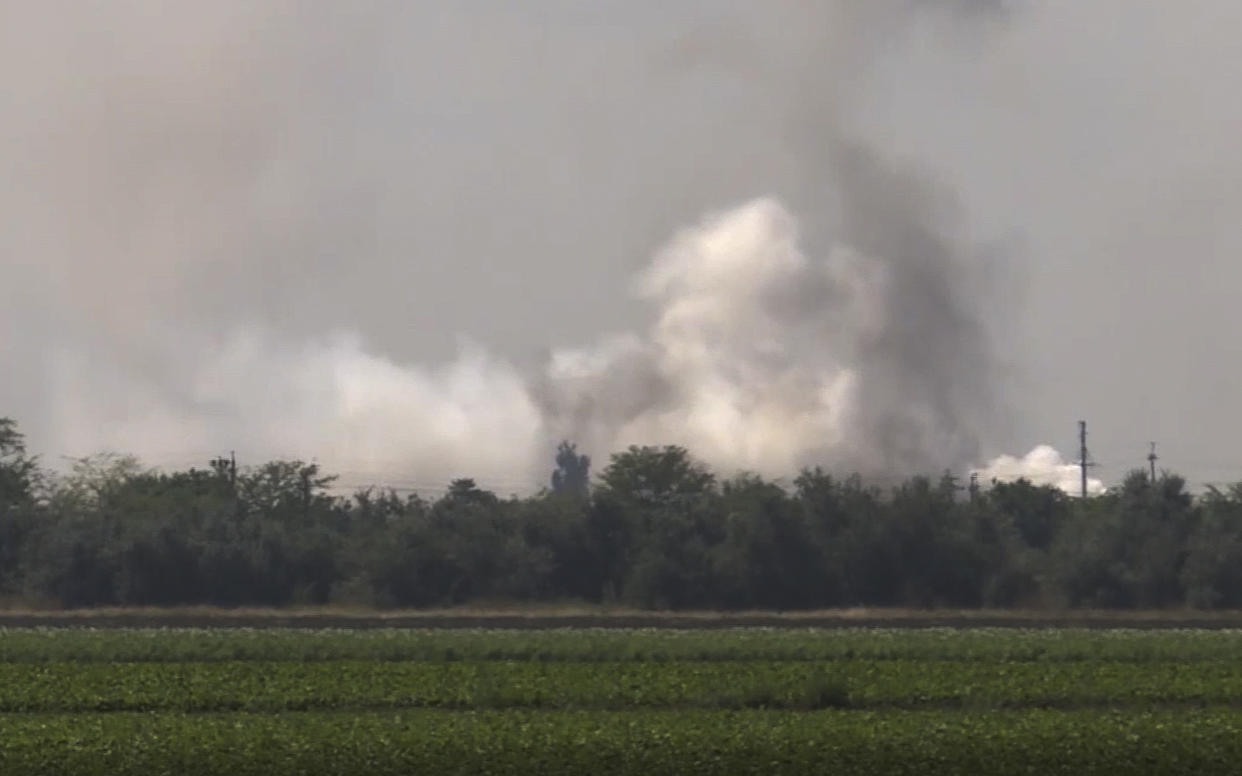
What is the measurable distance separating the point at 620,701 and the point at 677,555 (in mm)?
46511

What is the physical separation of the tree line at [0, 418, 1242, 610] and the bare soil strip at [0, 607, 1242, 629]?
2.26 metres

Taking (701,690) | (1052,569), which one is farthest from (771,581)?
(701,690)

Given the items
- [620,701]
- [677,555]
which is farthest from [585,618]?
[620,701]

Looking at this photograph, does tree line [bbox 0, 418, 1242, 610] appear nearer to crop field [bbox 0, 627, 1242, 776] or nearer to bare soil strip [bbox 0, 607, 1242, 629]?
bare soil strip [bbox 0, 607, 1242, 629]

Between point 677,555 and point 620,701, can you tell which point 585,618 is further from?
point 620,701

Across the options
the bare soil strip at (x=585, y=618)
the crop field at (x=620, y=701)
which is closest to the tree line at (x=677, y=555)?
the bare soil strip at (x=585, y=618)

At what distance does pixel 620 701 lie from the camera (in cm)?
4975

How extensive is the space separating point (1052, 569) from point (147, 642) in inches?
1836

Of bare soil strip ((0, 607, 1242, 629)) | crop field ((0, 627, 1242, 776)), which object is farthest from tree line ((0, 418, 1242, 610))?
crop field ((0, 627, 1242, 776))

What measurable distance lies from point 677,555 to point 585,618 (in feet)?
37.0

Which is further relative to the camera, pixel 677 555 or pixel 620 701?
pixel 677 555

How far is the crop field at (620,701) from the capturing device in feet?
128

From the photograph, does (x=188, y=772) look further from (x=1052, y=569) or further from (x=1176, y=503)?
(x=1176, y=503)

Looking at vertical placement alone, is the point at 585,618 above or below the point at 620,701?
above
